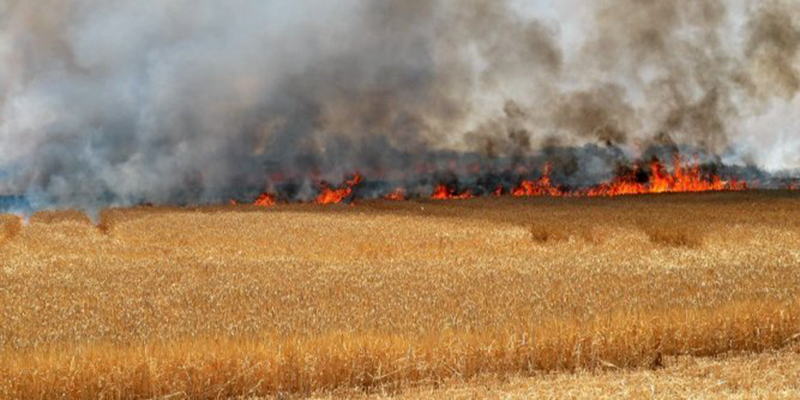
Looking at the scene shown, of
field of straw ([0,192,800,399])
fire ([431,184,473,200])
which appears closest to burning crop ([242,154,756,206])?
fire ([431,184,473,200])

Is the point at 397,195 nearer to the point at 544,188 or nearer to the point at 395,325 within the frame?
the point at 544,188

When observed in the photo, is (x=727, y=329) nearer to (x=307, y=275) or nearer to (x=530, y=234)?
(x=307, y=275)

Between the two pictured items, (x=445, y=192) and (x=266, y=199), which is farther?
(x=445, y=192)

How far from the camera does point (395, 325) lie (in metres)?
8.41

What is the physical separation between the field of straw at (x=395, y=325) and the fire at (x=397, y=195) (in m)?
38.3

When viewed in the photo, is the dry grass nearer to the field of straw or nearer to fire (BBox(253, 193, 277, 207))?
the field of straw

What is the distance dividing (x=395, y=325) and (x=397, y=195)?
47.9 metres

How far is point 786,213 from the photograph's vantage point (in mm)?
30656

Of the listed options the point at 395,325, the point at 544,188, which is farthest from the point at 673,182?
the point at 395,325

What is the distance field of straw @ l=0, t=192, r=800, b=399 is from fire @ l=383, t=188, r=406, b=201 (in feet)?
125

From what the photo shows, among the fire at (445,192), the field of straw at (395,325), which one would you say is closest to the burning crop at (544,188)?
the fire at (445,192)

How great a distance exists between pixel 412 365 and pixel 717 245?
49.0ft

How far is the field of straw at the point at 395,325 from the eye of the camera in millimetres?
7172

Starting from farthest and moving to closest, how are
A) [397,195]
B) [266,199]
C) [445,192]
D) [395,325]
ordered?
[445,192] → [397,195] → [266,199] → [395,325]
